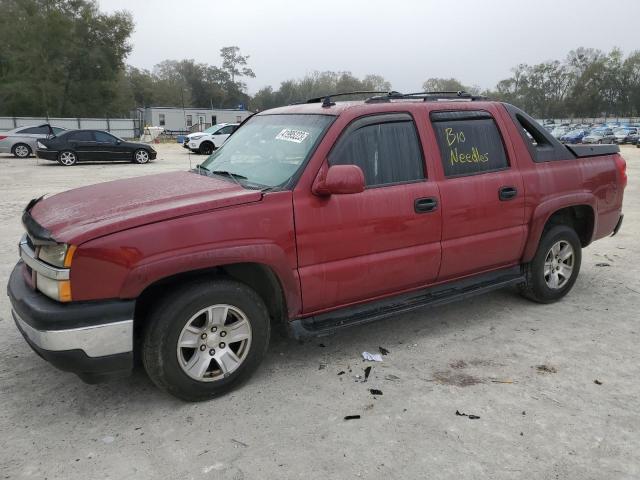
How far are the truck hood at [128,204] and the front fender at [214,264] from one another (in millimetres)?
239

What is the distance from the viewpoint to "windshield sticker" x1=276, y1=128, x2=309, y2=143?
3.76 m

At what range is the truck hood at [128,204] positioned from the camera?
2945 mm

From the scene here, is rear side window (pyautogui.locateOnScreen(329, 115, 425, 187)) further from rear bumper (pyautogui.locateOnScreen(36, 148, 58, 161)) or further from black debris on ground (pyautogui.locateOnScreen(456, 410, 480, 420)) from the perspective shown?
rear bumper (pyautogui.locateOnScreen(36, 148, 58, 161))

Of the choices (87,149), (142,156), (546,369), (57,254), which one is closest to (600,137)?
(142,156)

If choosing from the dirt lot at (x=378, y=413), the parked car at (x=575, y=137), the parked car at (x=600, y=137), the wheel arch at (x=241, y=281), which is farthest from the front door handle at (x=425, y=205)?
the parked car at (x=575, y=137)

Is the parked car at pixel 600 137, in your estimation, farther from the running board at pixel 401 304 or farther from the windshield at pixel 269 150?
the windshield at pixel 269 150

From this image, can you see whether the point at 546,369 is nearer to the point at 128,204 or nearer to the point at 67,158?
the point at 128,204

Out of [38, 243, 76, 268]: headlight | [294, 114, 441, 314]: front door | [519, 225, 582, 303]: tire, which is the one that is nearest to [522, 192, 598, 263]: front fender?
[519, 225, 582, 303]: tire

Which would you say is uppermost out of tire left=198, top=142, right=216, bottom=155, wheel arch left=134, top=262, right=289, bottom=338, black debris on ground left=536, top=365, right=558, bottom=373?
tire left=198, top=142, right=216, bottom=155

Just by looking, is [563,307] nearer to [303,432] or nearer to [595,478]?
[595,478]

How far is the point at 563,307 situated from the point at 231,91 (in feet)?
359

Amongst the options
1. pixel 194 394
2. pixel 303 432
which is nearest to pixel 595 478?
pixel 303 432

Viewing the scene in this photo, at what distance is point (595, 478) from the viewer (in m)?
2.60

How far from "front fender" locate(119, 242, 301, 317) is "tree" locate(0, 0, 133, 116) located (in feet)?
183
